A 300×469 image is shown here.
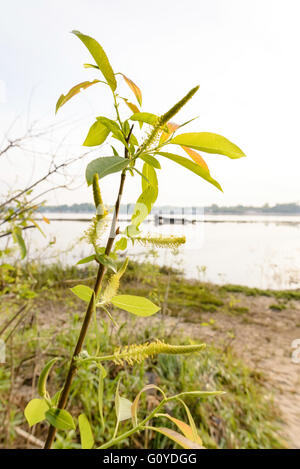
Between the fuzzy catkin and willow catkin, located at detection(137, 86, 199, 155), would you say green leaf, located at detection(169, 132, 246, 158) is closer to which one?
willow catkin, located at detection(137, 86, 199, 155)

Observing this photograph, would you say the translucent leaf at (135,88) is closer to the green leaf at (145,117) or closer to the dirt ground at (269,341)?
the green leaf at (145,117)

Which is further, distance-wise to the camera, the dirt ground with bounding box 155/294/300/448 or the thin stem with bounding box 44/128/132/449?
the dirt ground with bounding box 155/294/300/448

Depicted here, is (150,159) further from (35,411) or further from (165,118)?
(35,411)

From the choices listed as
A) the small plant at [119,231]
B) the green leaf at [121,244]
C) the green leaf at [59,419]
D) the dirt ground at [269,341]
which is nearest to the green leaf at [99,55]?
the small plant at [119,231]

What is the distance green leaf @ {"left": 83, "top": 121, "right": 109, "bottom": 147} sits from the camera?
0.29 m

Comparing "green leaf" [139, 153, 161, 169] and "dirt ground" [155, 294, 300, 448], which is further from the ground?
"green leaf" [139, 153, 161, 169]

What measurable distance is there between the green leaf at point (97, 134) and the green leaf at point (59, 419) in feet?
0.71

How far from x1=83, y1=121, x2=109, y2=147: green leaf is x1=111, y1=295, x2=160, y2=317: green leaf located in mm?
136

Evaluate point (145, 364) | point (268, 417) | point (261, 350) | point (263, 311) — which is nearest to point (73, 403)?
point (145, 364)

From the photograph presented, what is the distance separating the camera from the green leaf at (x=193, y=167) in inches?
9.7

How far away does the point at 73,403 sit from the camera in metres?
1.58

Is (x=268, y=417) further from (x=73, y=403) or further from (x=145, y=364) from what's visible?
(x=73, y=403)

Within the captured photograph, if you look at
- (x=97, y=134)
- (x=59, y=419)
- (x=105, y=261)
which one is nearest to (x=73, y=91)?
(x=97, y=134)

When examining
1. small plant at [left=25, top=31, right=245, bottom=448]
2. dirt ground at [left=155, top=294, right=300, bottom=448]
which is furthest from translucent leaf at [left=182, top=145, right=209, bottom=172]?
dirt ground at [left=155, top=294, right=300, bottom=448]
